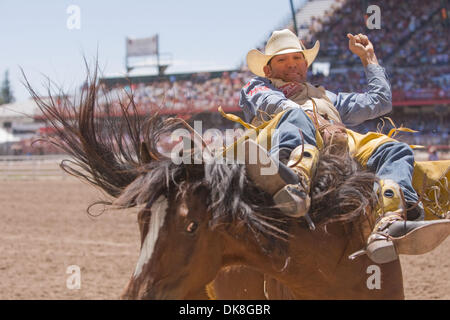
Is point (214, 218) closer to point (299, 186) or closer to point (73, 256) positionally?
point (299, 186)

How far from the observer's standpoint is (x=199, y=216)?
2.01 metres

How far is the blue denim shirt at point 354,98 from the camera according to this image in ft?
9.72

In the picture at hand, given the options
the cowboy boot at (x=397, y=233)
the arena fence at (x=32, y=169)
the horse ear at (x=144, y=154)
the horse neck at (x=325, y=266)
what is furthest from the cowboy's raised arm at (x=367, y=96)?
the arena fence at (x=32, y=169)

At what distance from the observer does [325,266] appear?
7.51ft

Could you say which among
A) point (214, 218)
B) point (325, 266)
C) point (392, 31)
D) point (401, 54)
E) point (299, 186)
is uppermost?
point (392, 31)

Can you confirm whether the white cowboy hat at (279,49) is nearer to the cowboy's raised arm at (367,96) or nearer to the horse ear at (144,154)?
the cowboy's raised arm at (367,96)

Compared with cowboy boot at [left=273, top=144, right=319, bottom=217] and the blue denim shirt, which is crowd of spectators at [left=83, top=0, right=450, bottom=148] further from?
cowboy boot at [left=273, top=144, right=319, bottom=217]

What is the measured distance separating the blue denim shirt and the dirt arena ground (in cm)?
123

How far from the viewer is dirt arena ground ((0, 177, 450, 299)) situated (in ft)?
20.4

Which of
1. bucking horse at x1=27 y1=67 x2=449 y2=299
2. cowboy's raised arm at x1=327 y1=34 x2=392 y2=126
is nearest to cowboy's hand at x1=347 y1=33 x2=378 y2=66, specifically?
cowboy's raised arm at x1=327 y1=34 x2=392 y2=126

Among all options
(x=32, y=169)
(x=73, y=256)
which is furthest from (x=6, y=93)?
(x=73, y=256)

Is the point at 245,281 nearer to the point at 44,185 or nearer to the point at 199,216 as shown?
the point at 199,216

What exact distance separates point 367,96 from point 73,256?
597cm
